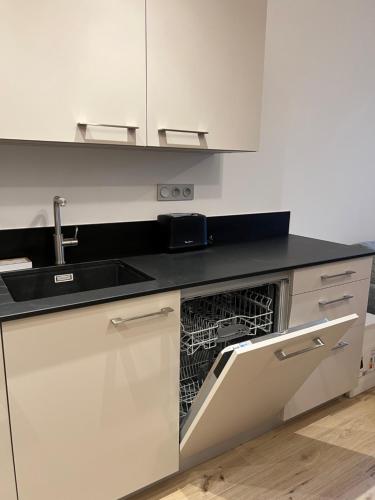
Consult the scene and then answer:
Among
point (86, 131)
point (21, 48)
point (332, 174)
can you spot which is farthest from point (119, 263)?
point (332, 174)

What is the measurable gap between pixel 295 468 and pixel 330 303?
29.6 inches

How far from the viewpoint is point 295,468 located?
166 centimetres

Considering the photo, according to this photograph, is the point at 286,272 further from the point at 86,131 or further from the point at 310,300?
the point at 86,131

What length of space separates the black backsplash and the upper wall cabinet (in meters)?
0.47

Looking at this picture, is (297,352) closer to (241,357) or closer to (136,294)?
(241,357)

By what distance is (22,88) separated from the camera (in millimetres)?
1165

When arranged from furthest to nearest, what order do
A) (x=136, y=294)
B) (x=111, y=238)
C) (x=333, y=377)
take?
(x=333, y=377)
(x=111, y=238)
(x=136, y=294)

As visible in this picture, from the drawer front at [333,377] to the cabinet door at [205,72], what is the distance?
1136 millimetres

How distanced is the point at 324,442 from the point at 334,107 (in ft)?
6.46

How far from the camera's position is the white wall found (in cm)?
158

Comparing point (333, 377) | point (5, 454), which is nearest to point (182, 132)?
point (5, 454)

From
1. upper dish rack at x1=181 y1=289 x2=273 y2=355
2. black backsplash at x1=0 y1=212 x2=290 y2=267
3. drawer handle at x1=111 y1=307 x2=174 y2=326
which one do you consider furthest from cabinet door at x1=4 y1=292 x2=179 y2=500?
black backsplash at x1=0 y1=212 x2=290 y2=267

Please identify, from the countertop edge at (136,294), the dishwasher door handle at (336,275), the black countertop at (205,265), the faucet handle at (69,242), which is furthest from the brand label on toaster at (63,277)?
the dishwasher door handle at (336,275)

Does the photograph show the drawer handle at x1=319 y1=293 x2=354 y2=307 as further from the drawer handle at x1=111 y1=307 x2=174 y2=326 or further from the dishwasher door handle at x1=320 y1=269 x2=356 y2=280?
the drawer handle at x1=111 y1=307 x2=174 y2=326
